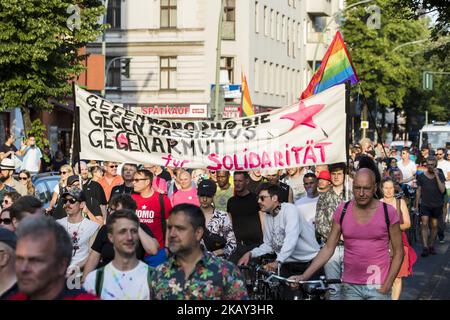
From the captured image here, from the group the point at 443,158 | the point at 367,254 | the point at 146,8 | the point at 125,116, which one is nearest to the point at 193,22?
the point at 146,8

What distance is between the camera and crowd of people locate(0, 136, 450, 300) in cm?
573

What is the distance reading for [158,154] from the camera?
1215 centimetres

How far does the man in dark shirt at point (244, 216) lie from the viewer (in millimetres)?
11695

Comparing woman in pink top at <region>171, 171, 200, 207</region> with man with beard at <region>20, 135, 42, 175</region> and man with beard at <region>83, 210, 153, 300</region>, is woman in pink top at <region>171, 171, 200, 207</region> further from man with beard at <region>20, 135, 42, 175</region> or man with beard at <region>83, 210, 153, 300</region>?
man with beard at <region>20, 135, 42, 175</region>

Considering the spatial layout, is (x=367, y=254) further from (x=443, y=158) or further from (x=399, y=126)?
(x=399, y=126)

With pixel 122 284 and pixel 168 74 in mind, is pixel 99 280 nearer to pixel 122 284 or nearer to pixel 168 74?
pixel 122 284

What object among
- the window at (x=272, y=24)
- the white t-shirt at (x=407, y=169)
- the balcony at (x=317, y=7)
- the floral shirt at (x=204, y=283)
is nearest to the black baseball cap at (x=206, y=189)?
the floral shirt at (x=204, y=283)

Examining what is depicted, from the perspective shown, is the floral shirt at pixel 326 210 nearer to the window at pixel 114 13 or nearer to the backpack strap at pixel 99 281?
the backpack strap at pixel 99 281

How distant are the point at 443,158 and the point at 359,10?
43.6 meters

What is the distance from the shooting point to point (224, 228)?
11.2 metres

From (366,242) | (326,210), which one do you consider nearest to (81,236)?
(326,210)

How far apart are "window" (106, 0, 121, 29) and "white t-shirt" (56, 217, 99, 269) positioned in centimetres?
4722

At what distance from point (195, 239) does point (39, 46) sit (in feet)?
84.6
